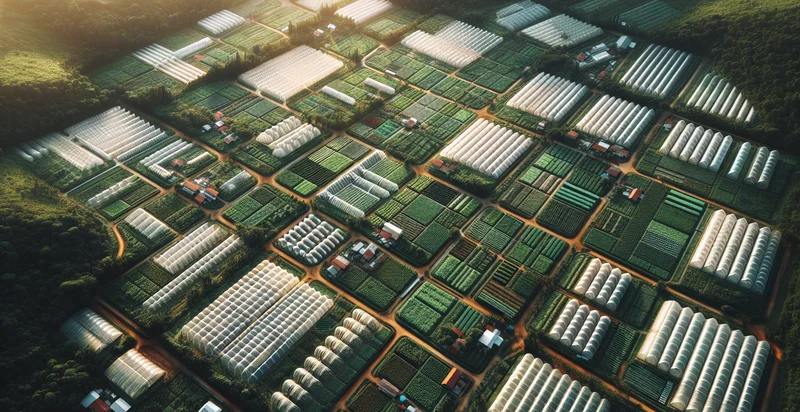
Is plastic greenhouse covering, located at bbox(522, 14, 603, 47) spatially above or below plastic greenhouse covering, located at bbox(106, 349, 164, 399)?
above

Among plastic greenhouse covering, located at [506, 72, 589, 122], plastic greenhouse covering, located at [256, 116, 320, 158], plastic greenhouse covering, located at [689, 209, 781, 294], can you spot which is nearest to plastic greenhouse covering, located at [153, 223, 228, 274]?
plastic greenhouse covering, located at [256, 116, 320, 158]

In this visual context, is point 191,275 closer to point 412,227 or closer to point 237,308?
point 237,308

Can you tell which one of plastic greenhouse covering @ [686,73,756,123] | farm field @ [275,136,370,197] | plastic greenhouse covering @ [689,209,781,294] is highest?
plastic greenhouse covering @ [686,73,756,123]

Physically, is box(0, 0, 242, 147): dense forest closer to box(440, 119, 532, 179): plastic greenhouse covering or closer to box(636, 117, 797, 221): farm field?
box(440, 119, 532, 179): plastic greenhouse covering

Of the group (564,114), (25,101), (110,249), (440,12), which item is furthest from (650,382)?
(25,101)

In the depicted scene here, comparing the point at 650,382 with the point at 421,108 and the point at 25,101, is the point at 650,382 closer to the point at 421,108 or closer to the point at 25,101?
the point at 421,108

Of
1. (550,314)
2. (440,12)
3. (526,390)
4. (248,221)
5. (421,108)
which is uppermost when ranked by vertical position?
(440,12)
